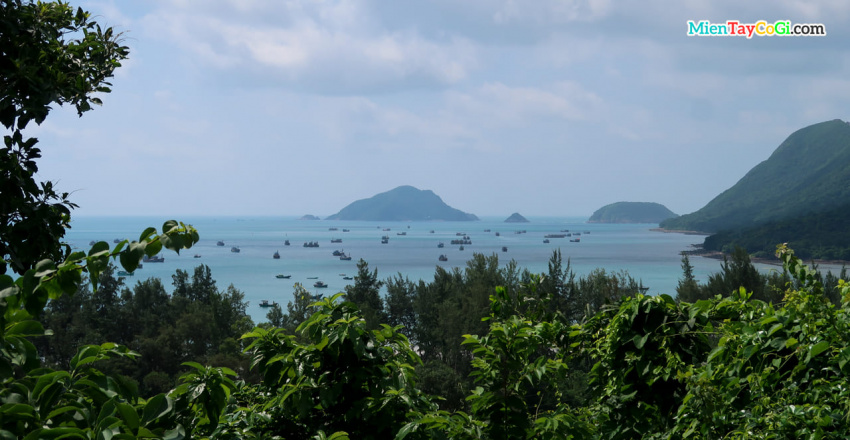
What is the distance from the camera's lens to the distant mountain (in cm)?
7244

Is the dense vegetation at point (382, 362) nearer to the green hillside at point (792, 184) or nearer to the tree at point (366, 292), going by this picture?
the tree at point (366, 292)

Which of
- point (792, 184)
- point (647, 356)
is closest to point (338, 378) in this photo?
point (647, 356)

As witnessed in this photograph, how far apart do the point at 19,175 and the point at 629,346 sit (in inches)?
175

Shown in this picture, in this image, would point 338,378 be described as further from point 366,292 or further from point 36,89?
point 366,292

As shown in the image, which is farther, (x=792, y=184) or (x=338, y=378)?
(x=792, y=184)

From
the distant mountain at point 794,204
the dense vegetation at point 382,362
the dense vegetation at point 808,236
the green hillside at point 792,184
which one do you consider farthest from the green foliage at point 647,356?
the green hillside at point 792,184

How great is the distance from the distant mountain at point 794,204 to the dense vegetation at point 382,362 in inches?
2856

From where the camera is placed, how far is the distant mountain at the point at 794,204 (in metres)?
72.4

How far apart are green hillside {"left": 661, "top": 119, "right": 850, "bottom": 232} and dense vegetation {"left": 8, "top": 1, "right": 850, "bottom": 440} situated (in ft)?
332

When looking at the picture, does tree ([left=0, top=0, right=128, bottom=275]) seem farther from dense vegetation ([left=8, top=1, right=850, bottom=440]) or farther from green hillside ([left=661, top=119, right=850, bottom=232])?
green hillside ([left=661, top=119, right=850, bottom=232])

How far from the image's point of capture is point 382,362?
3.05 metres

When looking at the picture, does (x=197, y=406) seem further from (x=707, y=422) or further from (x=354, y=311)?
(x=707, y=422)

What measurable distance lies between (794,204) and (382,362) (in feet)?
378

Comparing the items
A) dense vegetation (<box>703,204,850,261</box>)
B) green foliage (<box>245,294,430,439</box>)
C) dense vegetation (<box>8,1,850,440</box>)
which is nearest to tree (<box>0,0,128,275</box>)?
dense vegetation (<box>8,1,850,440</box>)
